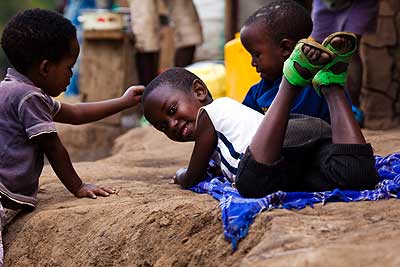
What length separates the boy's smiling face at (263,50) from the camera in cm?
331

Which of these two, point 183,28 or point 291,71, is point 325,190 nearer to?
point 291,71

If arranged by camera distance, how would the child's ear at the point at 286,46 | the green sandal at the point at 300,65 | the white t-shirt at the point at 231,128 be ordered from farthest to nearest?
the child's ear at the point at 286,46
the white t-shirt at the point at 231,128
the green sandal at the point at 300,65

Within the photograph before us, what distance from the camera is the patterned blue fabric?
236cm

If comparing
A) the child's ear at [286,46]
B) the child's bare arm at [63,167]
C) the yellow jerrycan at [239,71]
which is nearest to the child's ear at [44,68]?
the child's bare arm at [63,167]

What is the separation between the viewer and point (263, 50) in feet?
10.9

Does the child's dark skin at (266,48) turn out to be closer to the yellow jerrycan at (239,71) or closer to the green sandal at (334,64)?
the green sandal at (334,64)

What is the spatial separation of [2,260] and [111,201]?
467 millimetres

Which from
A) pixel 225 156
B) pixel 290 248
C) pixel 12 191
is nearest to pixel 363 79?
pixel 225 156

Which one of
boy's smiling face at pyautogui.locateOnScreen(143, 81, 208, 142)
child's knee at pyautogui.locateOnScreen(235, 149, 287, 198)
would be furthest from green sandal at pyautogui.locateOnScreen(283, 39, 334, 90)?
boy's smiling face at pyautogui.locateOnScreen(143, 81, 208, 142)

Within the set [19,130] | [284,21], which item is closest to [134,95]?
[19,130]

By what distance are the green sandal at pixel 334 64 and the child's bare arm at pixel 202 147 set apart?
1.52 feet

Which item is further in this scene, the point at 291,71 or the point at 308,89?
the point at 308,89

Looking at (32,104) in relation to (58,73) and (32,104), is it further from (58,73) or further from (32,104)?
(58,73)

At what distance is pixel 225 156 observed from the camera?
9.68 ft
